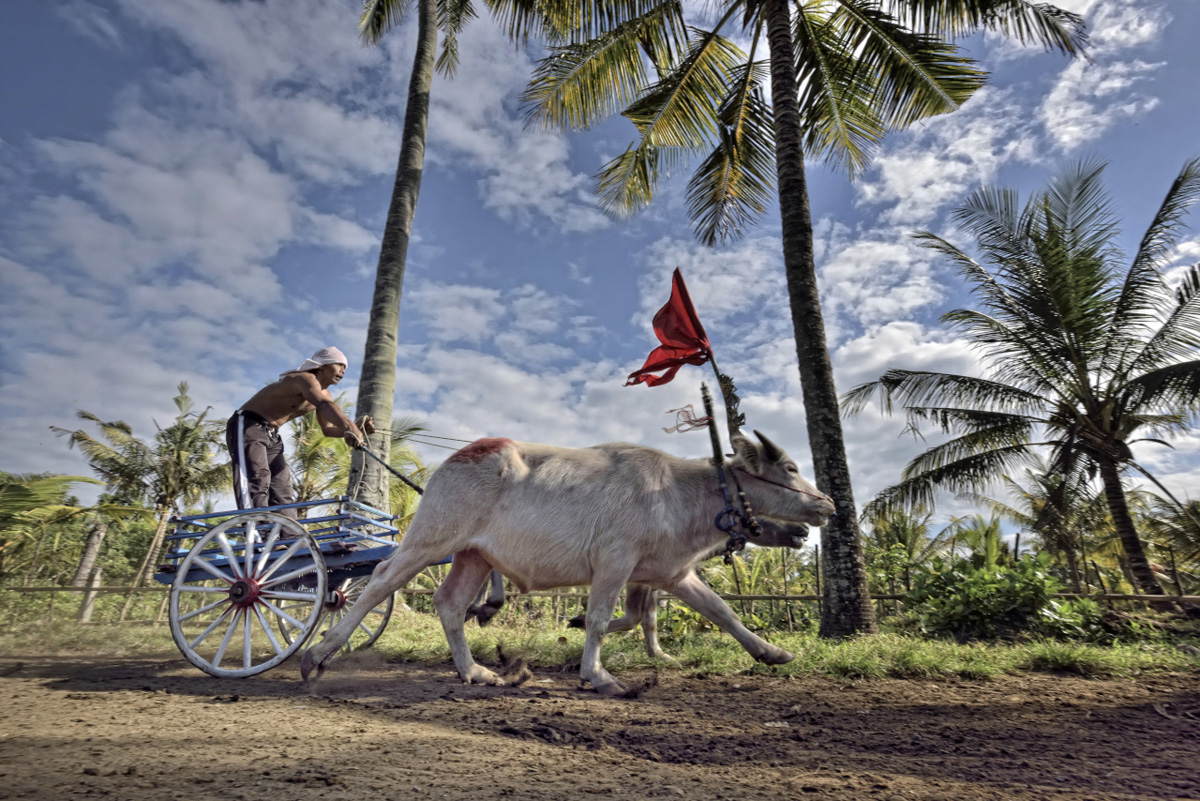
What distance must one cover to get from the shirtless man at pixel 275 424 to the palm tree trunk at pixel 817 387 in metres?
4.65

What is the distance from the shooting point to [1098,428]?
12297mm

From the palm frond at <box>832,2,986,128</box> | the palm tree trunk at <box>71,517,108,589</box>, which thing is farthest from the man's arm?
the palm tree trunk at <box>71,517,108,589</box>

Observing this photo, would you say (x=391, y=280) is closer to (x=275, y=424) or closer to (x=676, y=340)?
(x=275, y=424)

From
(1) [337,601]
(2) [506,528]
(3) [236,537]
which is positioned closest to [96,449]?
(3) [236,537]

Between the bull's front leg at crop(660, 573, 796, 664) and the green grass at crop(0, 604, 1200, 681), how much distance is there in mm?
499

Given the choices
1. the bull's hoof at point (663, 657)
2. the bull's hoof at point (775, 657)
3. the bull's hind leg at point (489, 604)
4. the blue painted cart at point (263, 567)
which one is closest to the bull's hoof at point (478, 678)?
the bull's hind leg at point (489, 604)

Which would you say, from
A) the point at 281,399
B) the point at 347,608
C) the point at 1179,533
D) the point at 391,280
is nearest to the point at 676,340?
the point at 281,399

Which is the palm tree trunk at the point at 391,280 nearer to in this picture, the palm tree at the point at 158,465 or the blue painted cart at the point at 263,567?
the blue painted cart at the point at 263,567

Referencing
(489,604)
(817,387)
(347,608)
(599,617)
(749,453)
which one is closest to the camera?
(599,617)

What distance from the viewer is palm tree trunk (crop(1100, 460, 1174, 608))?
11211 millimetres

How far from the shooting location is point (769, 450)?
470 centimetres

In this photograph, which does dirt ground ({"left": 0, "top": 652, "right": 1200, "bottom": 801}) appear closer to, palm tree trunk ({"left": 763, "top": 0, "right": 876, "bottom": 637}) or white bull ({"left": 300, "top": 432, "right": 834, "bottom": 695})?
white bull ({"left": 300, "top": 432, "right": 834, "bottom": 695})

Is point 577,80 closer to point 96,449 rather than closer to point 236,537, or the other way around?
point 236,537

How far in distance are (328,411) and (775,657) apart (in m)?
3.67
